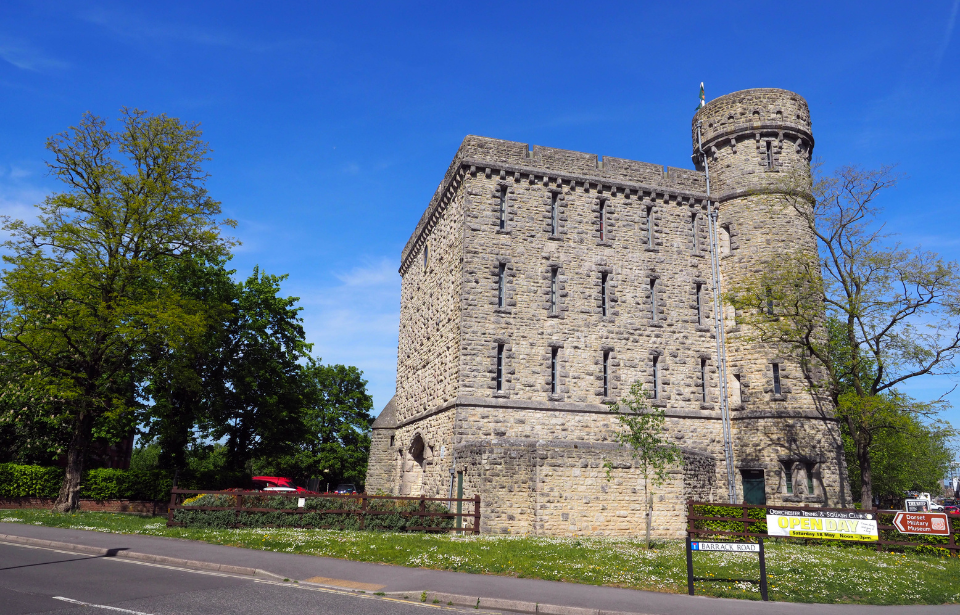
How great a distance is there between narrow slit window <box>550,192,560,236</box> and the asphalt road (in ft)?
59.4

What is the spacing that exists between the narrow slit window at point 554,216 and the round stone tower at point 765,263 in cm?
746

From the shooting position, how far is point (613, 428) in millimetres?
23859

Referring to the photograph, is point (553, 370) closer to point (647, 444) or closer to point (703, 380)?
point (647, 444)

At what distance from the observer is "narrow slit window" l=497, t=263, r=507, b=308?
24.2 m

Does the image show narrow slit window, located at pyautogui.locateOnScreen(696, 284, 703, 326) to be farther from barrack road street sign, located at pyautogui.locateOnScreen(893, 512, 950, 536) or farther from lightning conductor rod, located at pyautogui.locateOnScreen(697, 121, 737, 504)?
barrack road street sign, located at pyautogui.locateOnScreen(893, 512, 950, 536)

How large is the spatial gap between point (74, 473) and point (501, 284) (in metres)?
17.5

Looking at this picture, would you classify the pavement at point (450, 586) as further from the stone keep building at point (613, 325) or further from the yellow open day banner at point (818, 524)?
the stone keep building at point (613, 325)

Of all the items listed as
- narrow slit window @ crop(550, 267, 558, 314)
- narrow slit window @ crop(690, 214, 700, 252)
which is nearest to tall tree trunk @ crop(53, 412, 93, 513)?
narrow slit window @ crop(550, 267, 558, 314)

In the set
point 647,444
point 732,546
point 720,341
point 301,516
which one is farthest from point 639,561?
point 720,341

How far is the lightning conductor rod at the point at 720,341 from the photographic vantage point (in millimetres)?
24691

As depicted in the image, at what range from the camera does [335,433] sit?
4803 centimetres

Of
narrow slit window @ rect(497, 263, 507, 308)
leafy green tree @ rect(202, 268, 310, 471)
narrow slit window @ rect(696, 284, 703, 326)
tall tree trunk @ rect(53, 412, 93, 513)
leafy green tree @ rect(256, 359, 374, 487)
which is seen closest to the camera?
tall tree trunk @ rect(53, 412, 93, 513)

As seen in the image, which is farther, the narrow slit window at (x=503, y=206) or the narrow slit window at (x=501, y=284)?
the narrow slit window at (x=503, y=206)

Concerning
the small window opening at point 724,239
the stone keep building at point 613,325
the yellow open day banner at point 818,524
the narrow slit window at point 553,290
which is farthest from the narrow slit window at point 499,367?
the yellow open day banner at point 818,524
